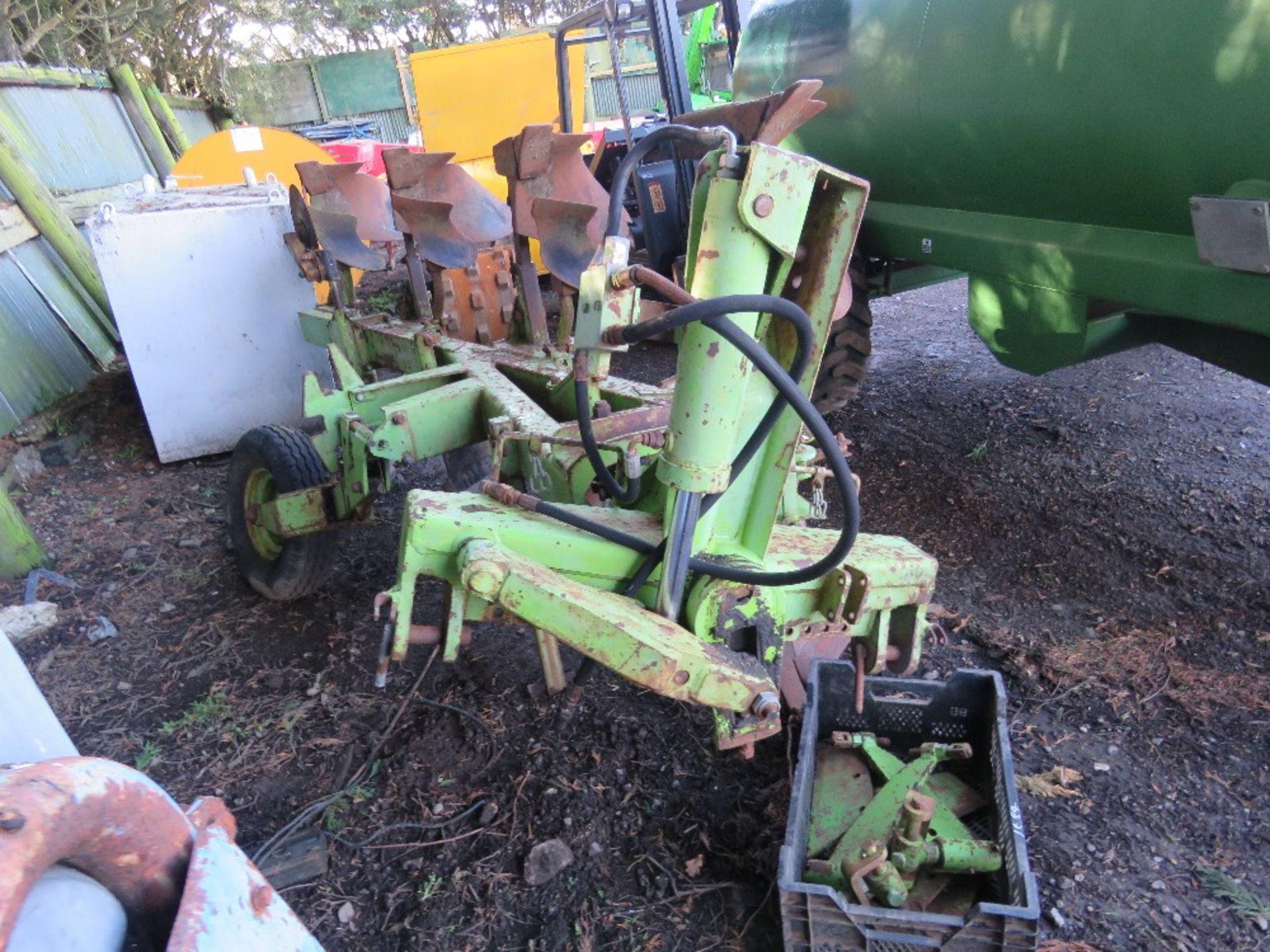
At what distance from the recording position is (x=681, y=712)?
2.53 m

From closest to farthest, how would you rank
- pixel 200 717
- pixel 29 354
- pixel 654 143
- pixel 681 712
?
pixel 654 143 < pixel 681 712 < pixel 200 717 < pixel 29 354

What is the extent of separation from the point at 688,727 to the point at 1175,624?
65.6 inches

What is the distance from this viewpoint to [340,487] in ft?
9.50

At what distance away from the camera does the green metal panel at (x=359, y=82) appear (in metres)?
17.6

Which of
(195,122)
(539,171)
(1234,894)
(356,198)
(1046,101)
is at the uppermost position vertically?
(1046,101)

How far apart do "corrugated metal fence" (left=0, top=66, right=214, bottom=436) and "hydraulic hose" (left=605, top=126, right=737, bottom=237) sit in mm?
4244

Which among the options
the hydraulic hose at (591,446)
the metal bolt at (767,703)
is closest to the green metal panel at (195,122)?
the hydraulic hose at (591,446)

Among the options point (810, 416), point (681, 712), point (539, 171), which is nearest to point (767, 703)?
point (810, 416)

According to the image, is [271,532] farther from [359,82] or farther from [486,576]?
[359,82]

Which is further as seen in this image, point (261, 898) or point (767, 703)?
point (767, 703)

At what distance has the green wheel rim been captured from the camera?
10.6ft

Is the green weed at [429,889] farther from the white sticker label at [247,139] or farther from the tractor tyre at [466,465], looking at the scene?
the white sticker label at [247,139]

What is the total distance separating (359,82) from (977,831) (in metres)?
19.3

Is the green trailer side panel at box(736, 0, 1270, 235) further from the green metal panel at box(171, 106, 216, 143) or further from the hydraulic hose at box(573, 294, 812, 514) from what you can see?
the green metal panel at box(171, 106, 216, 143)
